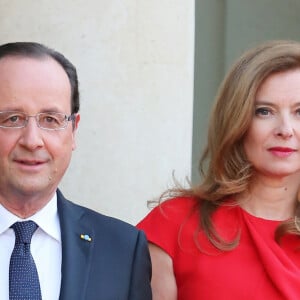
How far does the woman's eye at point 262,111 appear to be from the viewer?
133 inches

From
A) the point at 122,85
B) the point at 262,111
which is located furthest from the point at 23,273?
the point at 122,85

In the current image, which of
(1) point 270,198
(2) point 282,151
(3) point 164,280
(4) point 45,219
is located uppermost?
(2) point 282,151

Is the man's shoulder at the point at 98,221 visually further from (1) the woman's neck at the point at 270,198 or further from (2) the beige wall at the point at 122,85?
(2) the beige wall at the point at 122,85

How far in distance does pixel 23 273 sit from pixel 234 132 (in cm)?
99

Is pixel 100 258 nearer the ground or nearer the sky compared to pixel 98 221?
nearer the ground

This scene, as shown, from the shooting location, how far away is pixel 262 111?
11.1ft

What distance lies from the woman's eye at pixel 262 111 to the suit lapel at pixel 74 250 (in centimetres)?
76

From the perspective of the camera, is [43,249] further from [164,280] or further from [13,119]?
[164,280]

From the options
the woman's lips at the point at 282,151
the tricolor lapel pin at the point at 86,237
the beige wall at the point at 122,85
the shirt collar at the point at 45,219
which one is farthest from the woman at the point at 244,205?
the beige wall at the point at 122,85

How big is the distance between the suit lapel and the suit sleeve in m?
0.18

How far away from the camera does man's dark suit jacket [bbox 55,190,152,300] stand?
3035 millimetres

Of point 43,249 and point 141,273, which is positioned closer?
point 43,249

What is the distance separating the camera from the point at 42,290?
2945 mm

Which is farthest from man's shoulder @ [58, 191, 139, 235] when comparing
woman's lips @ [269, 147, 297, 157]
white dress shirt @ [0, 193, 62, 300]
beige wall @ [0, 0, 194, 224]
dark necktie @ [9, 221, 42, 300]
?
beige wall @ [0, 0, 194, 224]
